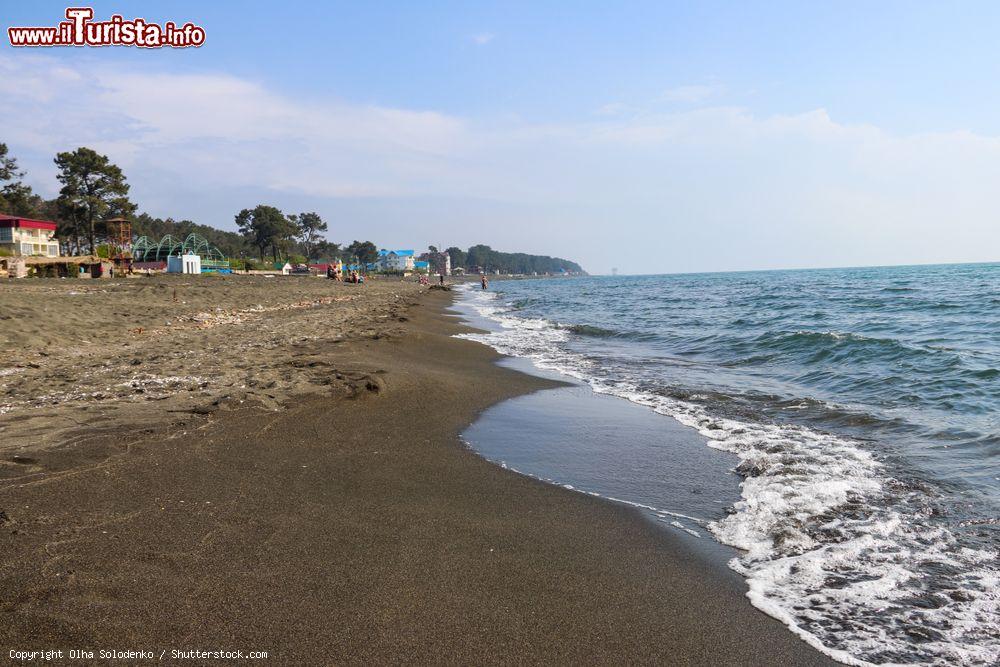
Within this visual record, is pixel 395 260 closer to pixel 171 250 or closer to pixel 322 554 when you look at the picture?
pixel 171 250

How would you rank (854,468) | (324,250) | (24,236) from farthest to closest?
(324,250)
(24,236)
(854,468)

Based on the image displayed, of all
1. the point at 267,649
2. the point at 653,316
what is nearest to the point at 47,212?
the point at 653,316

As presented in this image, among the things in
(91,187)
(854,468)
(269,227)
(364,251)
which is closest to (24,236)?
(91,187)

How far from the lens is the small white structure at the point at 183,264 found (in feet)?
187

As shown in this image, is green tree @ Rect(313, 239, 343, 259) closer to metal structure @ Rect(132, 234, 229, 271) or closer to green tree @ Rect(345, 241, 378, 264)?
green tree @ Rect(345, 241, 378, 264)

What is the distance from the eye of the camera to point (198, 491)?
14.7 feet

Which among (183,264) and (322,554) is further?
(183,264)

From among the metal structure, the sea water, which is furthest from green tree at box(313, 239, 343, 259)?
the sea water

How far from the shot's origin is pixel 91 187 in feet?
193

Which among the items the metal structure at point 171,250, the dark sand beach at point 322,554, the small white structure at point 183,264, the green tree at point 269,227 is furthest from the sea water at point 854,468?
the green tree at point 269,227

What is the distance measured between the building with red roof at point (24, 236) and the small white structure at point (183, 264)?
1040 centimetres

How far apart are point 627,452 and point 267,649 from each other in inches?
188

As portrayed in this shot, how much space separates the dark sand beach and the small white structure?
187ft

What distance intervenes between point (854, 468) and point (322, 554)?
5603 mm
